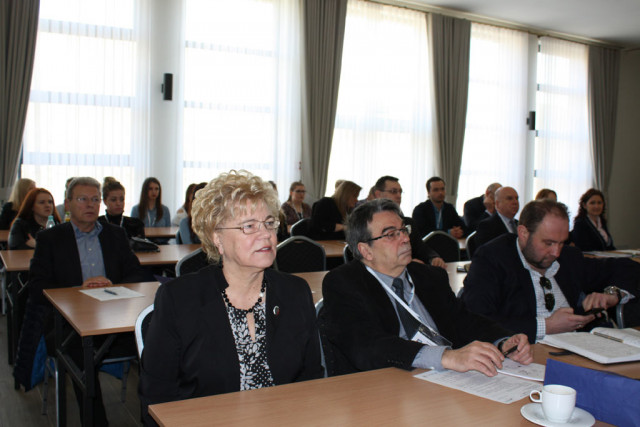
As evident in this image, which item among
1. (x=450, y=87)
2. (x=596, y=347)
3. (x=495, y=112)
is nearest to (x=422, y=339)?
(x=596, y=347)

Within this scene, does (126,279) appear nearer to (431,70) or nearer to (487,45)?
(431,70)

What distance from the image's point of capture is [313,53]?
8695 millimetres

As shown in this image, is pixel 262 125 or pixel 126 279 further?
pixel 262 125

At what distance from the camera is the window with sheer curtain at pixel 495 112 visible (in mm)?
10500

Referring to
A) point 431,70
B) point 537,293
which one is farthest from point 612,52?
point 537,293

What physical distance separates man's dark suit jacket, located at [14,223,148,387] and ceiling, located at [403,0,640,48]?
7293 mm

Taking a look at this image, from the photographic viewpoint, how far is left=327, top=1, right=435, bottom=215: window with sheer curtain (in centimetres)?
921

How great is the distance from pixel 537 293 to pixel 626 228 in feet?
36.1

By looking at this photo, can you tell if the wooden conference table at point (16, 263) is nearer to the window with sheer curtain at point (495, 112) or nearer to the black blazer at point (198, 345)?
the black blazer at point (198, 345)

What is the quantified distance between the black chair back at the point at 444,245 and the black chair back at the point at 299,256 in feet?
3.96

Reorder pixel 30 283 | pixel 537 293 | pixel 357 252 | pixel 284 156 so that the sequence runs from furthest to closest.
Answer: pixel 284 156 < pixel 30 283 < pixel 537 293 < pixel 357 252

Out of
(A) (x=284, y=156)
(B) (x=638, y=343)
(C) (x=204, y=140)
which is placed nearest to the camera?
(B) (x=638, y=343)

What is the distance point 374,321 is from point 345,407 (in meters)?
0.66

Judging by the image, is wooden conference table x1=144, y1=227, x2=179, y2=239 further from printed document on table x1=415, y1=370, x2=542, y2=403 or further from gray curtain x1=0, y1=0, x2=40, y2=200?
printed document on table x1=415, y1=370, x2=542, y2=403
